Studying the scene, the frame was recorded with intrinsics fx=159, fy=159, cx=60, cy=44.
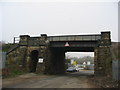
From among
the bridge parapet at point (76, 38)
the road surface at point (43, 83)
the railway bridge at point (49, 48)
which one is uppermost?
the bridge parapet at point (76, 38)

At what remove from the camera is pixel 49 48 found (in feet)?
92.0

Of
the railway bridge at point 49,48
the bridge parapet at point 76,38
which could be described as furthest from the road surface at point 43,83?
the bridge parapet at point 76,38

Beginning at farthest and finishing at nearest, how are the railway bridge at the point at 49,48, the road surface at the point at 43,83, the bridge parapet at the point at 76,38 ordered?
the bridge parapet at the point at 76,38
the railway bridge at the point at 49,48
the road surface at the point at 43,83

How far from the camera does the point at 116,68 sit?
15305 mm

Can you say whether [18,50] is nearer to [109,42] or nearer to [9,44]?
[9,44]

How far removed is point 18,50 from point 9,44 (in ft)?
Answer: 10.6

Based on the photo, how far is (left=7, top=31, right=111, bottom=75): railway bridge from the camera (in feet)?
80.9

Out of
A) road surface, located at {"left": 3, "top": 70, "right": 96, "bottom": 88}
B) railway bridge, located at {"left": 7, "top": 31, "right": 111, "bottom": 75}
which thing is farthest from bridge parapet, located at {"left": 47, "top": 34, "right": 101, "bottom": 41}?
road surface, located at {"left": 3, "top": 70, "right": 96, "bottom": 88}

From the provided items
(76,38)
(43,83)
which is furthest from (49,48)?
(43,83)

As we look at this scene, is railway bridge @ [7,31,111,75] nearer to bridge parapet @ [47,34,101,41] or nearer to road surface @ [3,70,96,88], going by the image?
bridge parapet @ [47,34,101,41]

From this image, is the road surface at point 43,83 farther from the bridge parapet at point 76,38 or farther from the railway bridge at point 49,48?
the bridge parapet at point 76,38

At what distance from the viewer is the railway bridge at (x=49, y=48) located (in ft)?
80.9

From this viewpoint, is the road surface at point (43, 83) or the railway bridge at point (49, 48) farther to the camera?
the railway bridge at point (49, 48)

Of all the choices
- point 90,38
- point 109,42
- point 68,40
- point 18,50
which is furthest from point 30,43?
point 109,42
